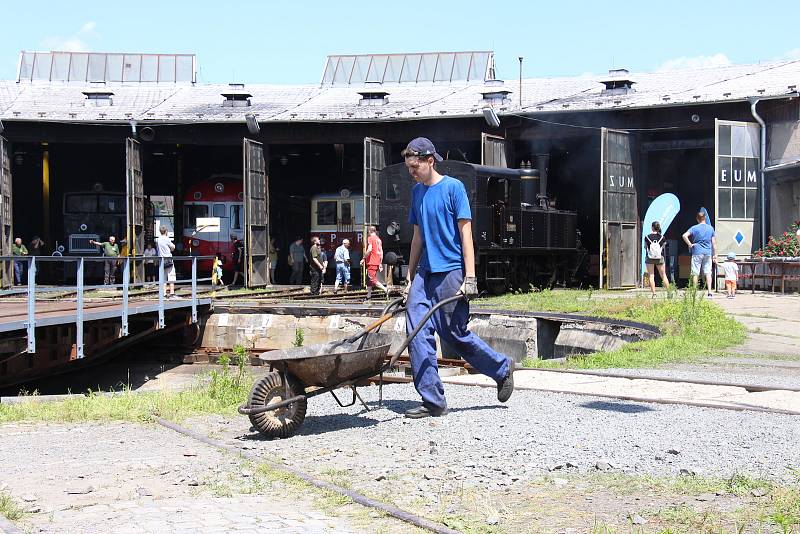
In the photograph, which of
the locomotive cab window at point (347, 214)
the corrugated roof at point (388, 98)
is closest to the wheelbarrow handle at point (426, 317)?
the corrugated roof at point (388, 98)

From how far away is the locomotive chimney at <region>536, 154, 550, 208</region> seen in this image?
26.0 m

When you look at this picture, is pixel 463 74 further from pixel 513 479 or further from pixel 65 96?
pixel 513 479

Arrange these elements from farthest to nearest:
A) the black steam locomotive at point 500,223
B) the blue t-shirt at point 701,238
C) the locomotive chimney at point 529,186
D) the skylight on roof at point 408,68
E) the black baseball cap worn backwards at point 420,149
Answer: the skylight on roof at point 408,68 < the locomotive chimney at point 529,186 < the black steam locomotive at point 500,223 < the blue t-shirt at point 701,238 < the black baseball cap worn backwards at point 420,149

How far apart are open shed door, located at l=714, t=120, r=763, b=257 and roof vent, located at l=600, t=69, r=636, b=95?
184 inches

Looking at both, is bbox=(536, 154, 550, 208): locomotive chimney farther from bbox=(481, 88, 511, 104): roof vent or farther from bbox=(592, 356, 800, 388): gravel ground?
bbox=(592, 356, 800, 388): gravel ground

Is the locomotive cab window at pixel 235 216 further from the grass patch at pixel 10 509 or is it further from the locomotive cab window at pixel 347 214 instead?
the grass patch at pixel 10 509

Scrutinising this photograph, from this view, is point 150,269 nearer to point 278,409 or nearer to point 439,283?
point 439,283

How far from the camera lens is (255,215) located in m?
28.3

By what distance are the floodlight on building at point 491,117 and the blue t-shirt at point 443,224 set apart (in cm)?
2021

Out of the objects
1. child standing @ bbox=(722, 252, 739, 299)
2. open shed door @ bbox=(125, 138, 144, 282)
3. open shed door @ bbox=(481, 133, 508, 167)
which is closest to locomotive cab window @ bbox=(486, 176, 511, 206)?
open shed door @ bbox=(481, 133, 508, 167)

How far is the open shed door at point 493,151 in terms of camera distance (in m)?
26.8

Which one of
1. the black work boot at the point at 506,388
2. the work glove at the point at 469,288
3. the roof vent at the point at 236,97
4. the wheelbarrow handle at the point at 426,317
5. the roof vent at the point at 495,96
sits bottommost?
the black work boot at the point at 506,388

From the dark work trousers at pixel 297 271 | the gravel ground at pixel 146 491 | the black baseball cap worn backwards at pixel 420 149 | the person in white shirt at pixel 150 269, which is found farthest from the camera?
the dark work trousers at pixel 297 271

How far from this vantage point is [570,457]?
5.84 metres
